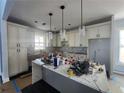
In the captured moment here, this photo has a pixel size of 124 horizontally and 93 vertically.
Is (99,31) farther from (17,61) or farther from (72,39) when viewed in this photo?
(17,61)

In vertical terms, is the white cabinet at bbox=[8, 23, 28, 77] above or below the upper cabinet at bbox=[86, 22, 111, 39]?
below

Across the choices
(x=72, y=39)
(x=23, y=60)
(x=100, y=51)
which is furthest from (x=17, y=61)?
(x=100, y=51)

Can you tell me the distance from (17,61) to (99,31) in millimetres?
3803

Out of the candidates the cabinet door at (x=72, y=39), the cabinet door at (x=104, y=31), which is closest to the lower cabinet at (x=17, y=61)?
the cabinet door at (x=72, y=39)

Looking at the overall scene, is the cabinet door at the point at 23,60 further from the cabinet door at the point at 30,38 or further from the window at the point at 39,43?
the window at the point at 39,43

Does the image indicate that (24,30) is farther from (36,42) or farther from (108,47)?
(108,47)

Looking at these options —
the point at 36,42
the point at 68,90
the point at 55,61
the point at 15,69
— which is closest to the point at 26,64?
the point at 15,69

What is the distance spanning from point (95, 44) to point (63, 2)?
2.72 meters

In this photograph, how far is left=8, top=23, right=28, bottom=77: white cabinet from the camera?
350cm

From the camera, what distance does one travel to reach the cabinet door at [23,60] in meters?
3.92

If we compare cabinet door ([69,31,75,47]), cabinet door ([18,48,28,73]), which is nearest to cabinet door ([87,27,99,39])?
cabinet door ([69,31,75,47])

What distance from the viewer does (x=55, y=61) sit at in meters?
2.09

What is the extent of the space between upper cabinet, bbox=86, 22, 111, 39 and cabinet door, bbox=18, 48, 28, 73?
3.17 meters

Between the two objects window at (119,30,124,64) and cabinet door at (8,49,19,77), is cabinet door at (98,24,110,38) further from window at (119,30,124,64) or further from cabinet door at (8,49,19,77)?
cabinet door at (8,49,19,77)
